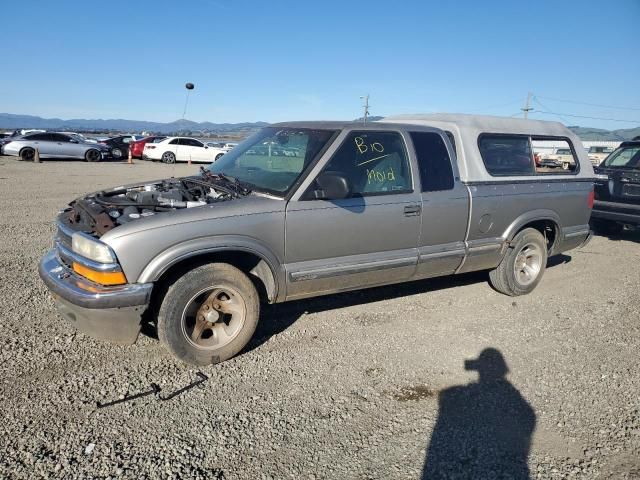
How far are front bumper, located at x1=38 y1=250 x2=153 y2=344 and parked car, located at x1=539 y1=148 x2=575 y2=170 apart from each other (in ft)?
15.7

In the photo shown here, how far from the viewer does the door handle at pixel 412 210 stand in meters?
4.41

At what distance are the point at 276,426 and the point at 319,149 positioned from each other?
7.56 ft

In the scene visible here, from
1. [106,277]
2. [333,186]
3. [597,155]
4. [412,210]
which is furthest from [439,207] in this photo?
[597,155]

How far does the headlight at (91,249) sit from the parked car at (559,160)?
16.1ft

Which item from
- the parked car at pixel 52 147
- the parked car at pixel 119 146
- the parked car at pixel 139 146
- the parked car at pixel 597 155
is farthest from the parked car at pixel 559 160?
the parked car at pixel 119 146

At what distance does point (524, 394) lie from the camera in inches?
139

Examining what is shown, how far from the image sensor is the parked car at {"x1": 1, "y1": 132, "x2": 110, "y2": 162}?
22.5m

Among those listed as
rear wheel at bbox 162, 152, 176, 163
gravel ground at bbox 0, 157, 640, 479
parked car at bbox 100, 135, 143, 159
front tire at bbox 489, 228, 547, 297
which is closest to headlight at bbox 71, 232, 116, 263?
gravel ground at bbox 0, 157, 640, 479

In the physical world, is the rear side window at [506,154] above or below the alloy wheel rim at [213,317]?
above

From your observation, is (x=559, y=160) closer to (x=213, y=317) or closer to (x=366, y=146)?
(x=366, y=146)

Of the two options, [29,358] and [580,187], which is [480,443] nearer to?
[29,358]

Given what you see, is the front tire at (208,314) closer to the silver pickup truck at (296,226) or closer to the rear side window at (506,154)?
the silver pickup truck at (296,226)

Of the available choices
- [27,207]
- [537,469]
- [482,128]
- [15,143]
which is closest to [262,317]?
[537,469]

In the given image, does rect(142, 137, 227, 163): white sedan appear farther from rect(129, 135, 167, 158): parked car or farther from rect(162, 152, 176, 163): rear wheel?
rect(129, 135, 167, 158): parked car
